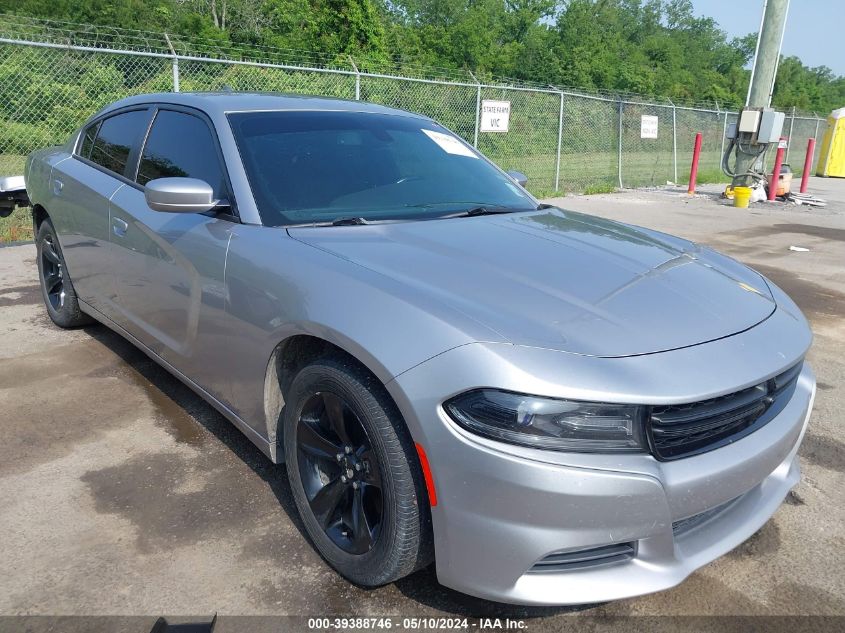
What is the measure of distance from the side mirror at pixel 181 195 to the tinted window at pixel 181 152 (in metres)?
0.15

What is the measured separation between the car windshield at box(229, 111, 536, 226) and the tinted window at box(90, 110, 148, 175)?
1.00m

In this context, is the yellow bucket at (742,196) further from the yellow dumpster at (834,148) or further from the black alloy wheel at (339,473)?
the black alloy wheel at (339,473)

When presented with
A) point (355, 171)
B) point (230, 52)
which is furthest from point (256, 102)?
point (230, 52)

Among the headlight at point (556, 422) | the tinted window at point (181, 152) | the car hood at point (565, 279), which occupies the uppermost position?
the tinted window at point (181, 152)

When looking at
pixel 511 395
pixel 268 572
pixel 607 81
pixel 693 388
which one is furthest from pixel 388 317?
pixel 607 81

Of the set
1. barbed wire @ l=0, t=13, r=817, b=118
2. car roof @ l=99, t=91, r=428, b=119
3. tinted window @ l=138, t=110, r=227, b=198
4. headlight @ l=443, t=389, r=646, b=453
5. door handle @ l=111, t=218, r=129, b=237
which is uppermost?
barbed wire @ l=0, t=13, r=817, b=118

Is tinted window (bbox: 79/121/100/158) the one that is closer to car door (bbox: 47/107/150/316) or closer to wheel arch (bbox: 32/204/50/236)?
car door (bbox: 47/107/150/316)

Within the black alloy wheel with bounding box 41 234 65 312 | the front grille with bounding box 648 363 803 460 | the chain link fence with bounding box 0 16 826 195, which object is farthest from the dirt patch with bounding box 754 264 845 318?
the chain link fence with bounding box 0 16 826 195

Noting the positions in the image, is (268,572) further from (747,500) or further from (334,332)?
(747,500)

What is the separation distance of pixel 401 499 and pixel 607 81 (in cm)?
→ 5379

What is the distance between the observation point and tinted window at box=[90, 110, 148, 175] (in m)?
3.79

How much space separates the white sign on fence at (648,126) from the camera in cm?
1644

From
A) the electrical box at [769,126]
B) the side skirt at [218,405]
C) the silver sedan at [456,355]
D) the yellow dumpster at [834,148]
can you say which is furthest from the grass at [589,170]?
the silver sedan at [456,355]

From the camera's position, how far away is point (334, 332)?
2.13 meters
